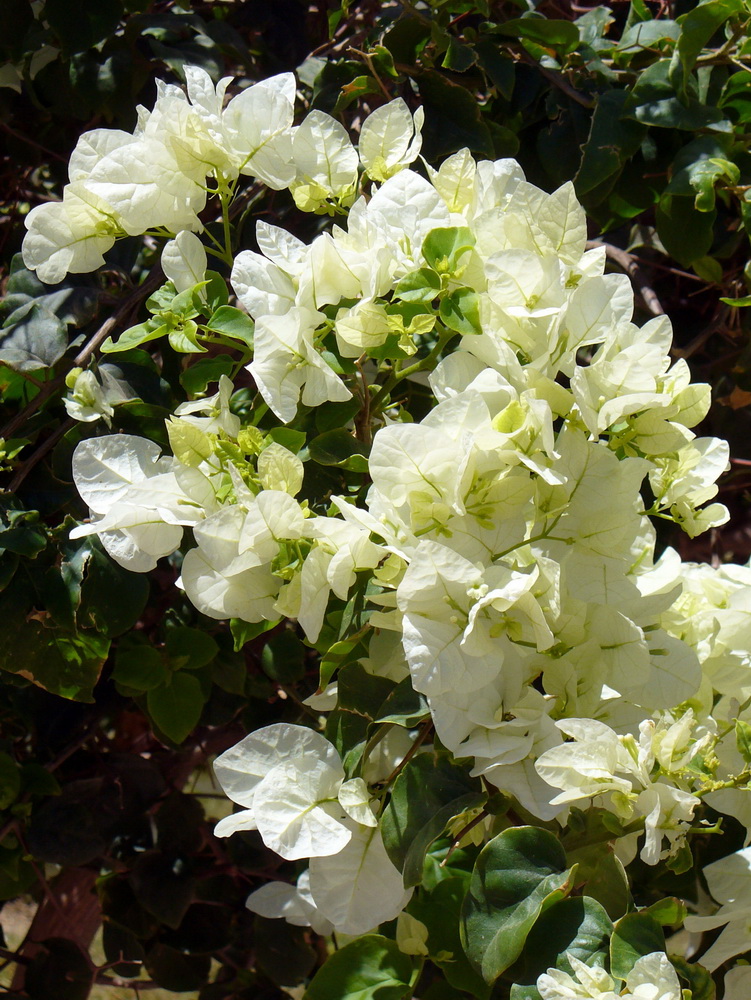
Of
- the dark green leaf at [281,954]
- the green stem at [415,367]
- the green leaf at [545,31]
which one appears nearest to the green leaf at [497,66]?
the green leaf at [545,31]

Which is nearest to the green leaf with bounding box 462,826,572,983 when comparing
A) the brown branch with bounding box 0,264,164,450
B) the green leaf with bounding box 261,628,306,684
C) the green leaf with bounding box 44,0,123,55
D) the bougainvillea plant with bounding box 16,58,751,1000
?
the bougainvillea plant with bounding box 16,58,751,1000

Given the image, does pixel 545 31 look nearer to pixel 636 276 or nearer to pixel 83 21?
pixel 636 276

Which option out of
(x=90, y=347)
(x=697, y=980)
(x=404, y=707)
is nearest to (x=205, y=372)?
(x=90, y=347)

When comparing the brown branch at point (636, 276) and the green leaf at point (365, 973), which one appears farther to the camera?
the brown branch at point (636, 276)

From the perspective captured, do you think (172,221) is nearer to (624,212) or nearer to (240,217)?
(240,217)

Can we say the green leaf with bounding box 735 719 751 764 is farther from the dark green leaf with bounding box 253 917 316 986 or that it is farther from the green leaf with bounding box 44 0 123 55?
the green leaf with bounding box 44 0 123 55

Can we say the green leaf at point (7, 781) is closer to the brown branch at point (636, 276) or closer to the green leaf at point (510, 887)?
the green leaf at point (510, 887)
